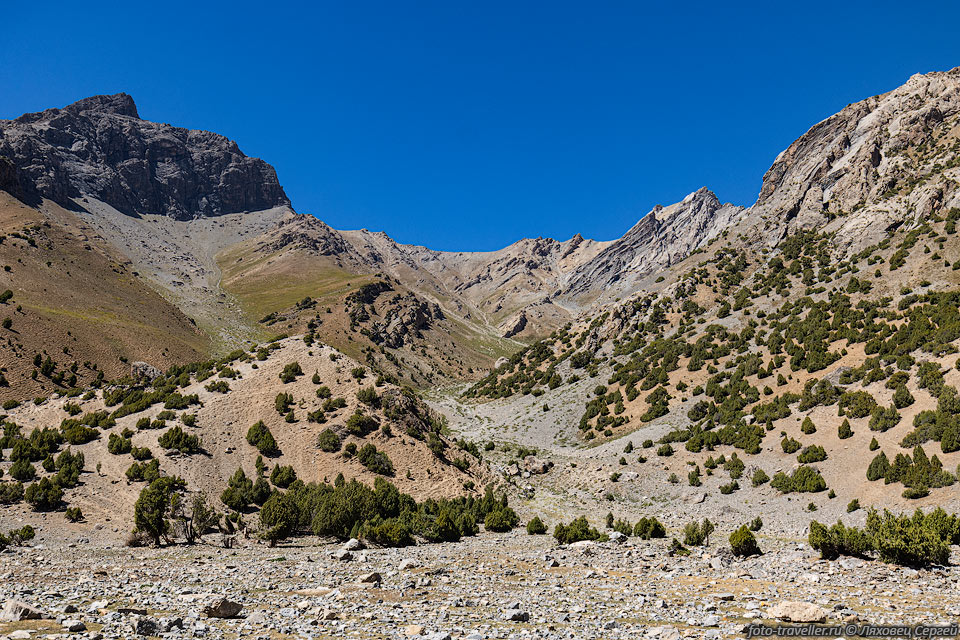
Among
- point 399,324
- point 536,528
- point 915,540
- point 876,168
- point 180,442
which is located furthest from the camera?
point 399,324

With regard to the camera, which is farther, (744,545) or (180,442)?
(180,442)

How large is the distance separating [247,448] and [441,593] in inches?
1350

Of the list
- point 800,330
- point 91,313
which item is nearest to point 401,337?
point 91,313

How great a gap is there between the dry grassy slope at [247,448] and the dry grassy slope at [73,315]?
31373 mm

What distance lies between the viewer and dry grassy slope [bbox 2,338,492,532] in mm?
36500

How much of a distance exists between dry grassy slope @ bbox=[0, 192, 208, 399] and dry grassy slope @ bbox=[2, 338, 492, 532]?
31.4m

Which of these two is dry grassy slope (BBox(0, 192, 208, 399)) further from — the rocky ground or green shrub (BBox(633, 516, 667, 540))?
green shrub (BBox(633, 516, 667, 540))

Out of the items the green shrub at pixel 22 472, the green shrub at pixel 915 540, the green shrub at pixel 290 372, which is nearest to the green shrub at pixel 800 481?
the green shrub at pixel 915 540

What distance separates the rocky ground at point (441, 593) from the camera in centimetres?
1266

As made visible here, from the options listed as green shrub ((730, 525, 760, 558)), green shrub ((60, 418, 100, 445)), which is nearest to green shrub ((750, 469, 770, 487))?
green shrub ((730, 525, 760, 558))

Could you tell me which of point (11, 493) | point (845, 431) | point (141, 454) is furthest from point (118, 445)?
point (845, 431)

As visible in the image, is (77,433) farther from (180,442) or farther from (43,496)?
(43,496)

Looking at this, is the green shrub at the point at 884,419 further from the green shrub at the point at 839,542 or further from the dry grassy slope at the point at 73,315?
the dry grassy slope at the point at 73,315

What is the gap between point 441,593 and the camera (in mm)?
17938
